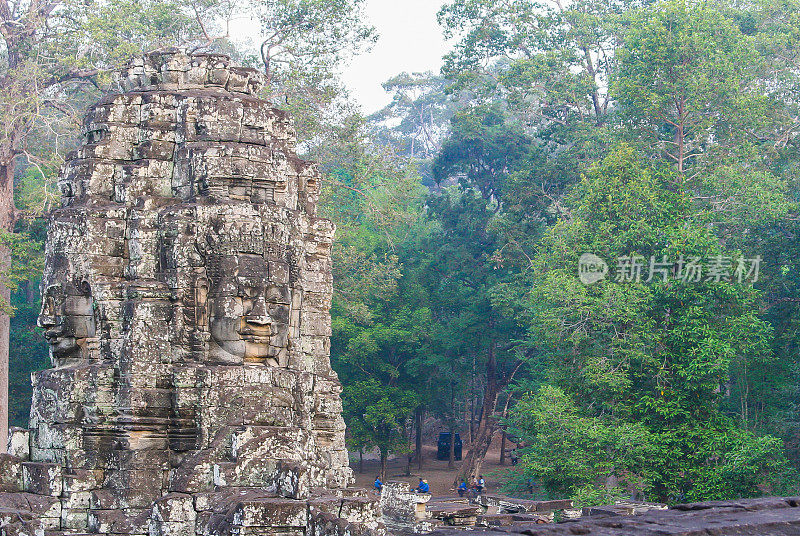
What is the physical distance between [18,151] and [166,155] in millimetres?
13743

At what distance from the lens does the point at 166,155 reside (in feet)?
39.2

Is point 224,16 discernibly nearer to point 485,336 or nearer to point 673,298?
point 485,336

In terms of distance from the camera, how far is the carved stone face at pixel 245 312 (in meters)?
10.8

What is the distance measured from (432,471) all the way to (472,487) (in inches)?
212

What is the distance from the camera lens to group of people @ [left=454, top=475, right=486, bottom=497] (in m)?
26.3

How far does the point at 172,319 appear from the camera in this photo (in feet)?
35.9

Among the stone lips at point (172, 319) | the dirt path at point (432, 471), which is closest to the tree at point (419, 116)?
the dirt path at point (432, 471)

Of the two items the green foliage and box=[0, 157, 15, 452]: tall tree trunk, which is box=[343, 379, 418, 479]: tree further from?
box=[0, 157, 15, 452]: tall tree trunk

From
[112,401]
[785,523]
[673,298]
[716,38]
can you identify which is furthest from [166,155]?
[716,38]

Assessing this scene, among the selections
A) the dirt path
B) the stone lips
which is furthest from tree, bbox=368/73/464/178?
the stone lips

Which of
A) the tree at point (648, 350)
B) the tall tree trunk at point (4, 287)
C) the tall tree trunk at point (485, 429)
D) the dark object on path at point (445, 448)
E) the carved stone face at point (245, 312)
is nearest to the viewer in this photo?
the carved stone face at point (245, 312)

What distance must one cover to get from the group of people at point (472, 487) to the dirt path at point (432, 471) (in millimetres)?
601

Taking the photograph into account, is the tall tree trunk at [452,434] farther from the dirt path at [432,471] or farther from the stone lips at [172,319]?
the stone lips at [172,319]

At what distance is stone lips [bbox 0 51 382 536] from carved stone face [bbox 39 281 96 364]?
17 millimetres
